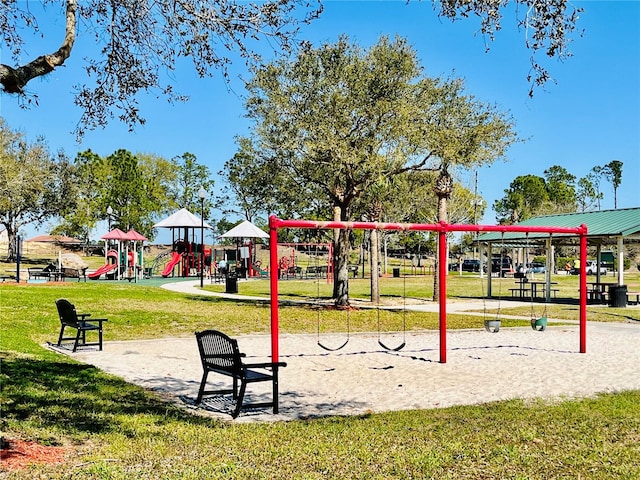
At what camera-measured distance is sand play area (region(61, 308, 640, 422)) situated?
29.0 ft

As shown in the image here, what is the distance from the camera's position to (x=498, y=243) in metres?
33.8

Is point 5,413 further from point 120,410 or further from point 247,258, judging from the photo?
point 247,258

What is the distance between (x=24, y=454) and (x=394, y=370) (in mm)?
6786

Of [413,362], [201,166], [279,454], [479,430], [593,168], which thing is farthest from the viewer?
[593,168]

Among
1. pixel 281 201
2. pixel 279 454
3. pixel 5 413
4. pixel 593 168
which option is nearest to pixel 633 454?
pixel 279 454

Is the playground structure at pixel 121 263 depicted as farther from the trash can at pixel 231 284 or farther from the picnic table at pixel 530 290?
the picnic table at pixel 530 290

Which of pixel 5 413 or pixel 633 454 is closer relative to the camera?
pixel 633 454

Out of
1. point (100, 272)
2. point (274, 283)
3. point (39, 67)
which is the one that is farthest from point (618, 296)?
point (100, 272)

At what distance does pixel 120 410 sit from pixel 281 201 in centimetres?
1905

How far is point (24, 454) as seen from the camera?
5.57 meters

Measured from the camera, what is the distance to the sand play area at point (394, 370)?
884 cm

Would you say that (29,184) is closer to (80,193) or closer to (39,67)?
(80,193)

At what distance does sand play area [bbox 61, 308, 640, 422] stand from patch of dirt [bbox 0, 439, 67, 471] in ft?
7.83

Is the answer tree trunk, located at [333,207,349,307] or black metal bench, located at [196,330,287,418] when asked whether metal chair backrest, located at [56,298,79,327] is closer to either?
black metal bench, located at [196,330,287,418]
